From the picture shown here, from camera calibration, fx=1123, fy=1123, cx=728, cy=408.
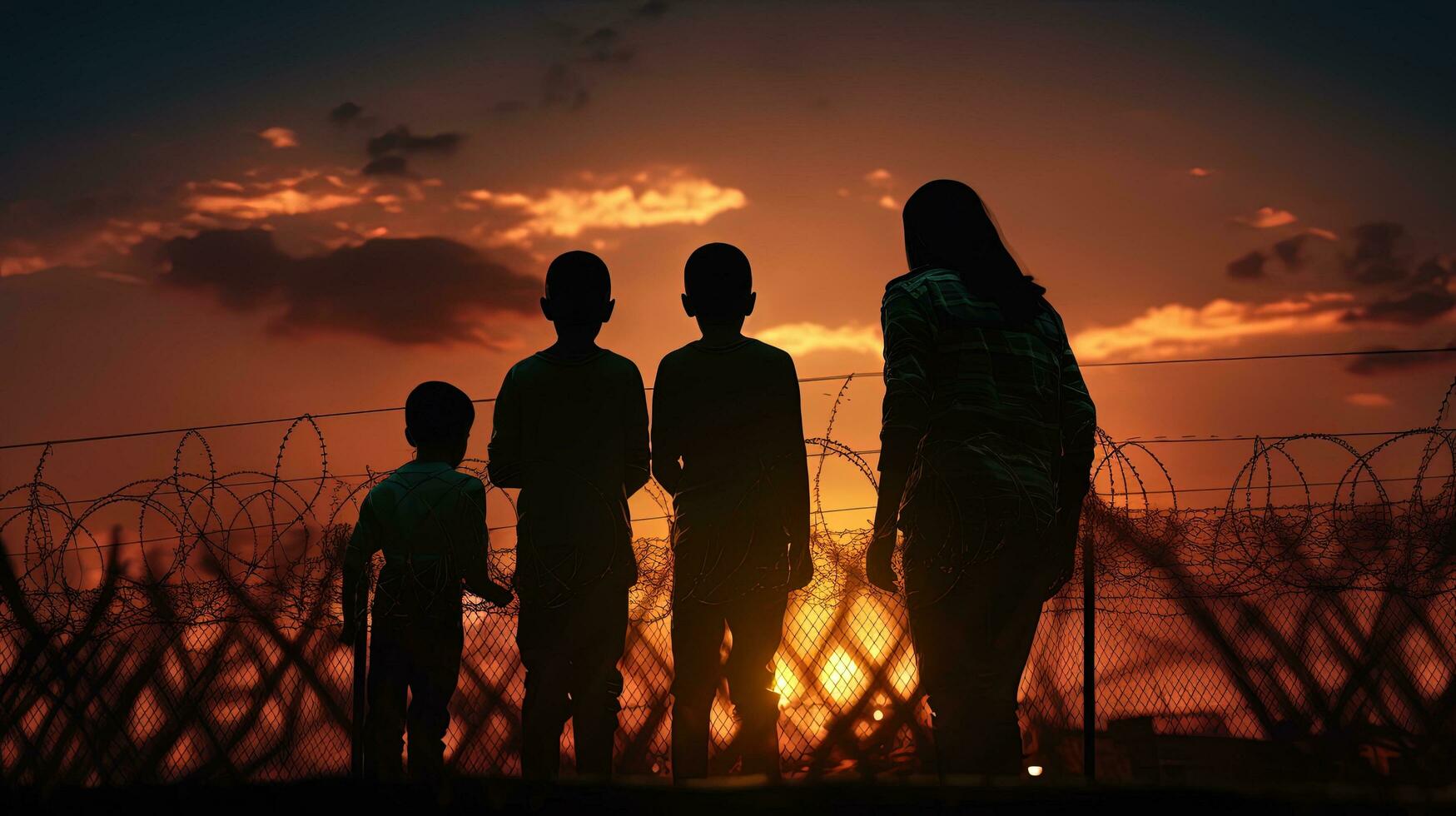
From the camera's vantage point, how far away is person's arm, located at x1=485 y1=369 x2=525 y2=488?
4098 mm

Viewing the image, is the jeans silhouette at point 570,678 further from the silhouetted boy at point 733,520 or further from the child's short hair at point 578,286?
the child's short hair at point 578,286

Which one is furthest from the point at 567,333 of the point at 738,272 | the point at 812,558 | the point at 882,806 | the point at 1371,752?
the point at 1371,752

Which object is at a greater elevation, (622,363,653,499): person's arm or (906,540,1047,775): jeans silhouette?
(622,363,653,499): person's arm

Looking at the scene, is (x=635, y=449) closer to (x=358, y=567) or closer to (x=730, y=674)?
(x=730, y=674)

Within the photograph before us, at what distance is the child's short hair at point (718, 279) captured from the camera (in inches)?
155

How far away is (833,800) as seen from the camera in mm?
3213

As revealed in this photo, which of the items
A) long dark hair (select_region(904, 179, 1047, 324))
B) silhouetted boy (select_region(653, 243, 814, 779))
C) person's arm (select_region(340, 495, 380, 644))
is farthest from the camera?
person's arm (select_region(340, 495, 380, 644))

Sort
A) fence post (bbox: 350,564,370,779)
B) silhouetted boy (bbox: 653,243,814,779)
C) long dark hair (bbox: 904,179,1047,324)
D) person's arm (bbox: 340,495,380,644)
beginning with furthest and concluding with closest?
fence post (bbox: 350,564,370,779), person's arm (bbox: 340,495,380,644), silhouetted boy (bbox: 653,243,814,779), long dark hair (bbox: 904,179,1047,324)

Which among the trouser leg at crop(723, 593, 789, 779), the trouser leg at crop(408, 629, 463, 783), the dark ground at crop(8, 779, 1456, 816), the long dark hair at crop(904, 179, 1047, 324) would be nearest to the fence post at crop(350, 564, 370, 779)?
the trouser leg at crop(408, 629, 463, 783)

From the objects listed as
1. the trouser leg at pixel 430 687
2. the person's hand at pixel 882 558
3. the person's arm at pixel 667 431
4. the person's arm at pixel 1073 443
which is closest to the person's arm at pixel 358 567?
the trouser leg at pixel 430 687

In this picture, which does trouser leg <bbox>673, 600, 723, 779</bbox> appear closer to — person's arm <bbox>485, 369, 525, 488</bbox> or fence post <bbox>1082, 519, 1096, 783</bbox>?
person's arm <bbox>485, 369, 525, 488</bbox>

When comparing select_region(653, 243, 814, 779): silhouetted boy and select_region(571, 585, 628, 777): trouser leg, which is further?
select_region(571, 585, 628, 777): trouser leg

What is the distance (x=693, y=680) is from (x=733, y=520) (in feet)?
1.86

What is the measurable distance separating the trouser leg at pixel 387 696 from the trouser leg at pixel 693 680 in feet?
3.75
